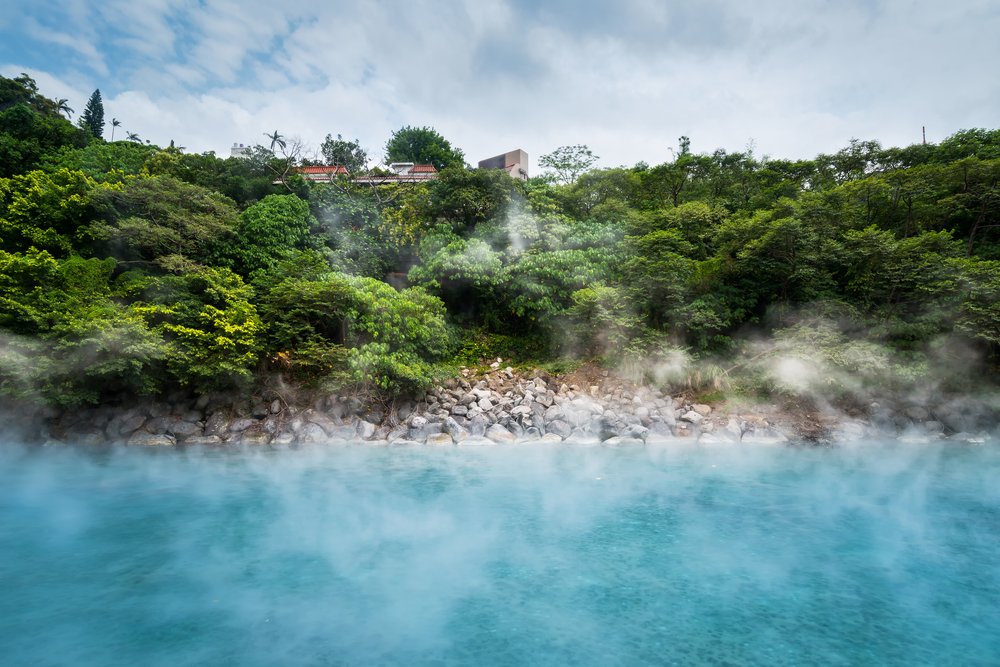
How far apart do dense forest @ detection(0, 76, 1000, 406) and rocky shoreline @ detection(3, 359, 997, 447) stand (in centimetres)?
63

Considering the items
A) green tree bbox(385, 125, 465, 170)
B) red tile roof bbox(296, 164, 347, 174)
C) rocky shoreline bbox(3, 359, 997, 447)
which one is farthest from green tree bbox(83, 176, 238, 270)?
green tree bbox(385, 125, 465, 170)

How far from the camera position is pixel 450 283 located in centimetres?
1530

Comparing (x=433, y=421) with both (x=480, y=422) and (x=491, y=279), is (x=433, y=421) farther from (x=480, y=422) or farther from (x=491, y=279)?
(x=491, y=279)

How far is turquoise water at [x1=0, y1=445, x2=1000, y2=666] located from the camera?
13.2ft

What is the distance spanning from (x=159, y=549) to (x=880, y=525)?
9452 millimetres

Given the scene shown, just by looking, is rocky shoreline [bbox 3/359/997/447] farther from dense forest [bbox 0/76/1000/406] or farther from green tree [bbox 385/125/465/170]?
green tree [bbox 385/125/465/170]

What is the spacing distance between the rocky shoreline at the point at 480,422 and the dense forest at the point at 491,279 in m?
0.63

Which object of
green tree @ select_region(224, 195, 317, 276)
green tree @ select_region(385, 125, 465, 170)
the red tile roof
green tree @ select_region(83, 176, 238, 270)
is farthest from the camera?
green tree @ select_region(385, 125, 465, 170)

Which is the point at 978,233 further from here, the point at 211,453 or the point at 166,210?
the point at 166,210

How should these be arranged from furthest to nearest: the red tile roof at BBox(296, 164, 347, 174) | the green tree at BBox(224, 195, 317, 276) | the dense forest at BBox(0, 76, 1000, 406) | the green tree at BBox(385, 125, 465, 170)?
the green tree at BBox(385, 125, 465, 170), the red tile roof at BBox(296, 164, 347, 174), the green tree at BBox(224, 195, 317, 276), the dense forest at BBox(0, 76, 1000, 406)

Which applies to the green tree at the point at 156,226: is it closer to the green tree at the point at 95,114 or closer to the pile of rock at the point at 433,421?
the pile of rock at the point at 433,421

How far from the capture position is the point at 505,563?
5.55 meters

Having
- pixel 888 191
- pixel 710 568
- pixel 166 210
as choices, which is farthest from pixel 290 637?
pixel 888 191

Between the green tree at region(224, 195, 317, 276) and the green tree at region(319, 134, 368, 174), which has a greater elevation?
the green tree at region(319, 134, 368, 174)
